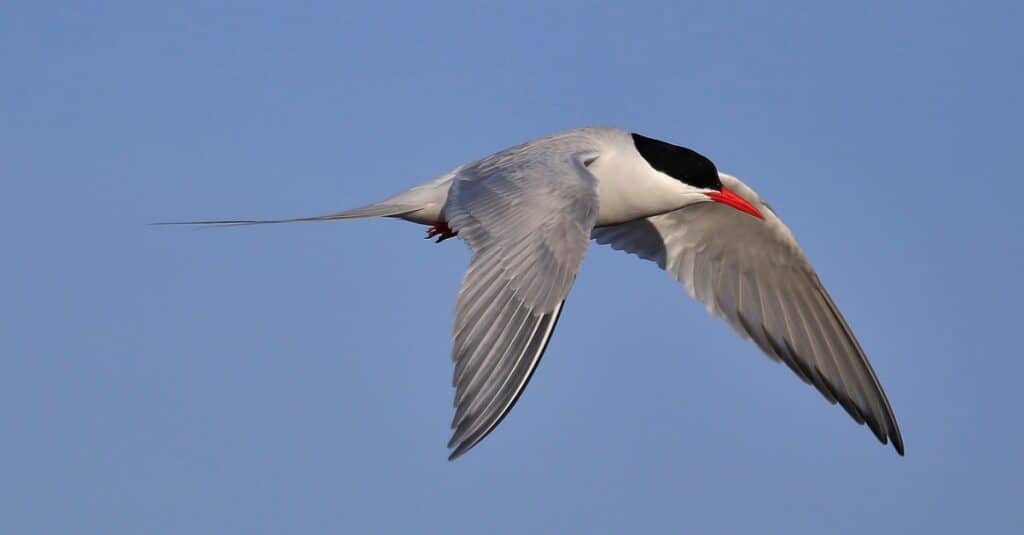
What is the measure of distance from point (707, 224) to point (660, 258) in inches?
16.2

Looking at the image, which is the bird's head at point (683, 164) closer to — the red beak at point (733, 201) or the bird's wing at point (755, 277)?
the red beak at point (733, 201)

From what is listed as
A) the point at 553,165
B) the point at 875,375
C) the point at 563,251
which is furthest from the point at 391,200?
the point at 875,375

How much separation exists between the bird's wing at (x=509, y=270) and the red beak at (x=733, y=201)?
146cm

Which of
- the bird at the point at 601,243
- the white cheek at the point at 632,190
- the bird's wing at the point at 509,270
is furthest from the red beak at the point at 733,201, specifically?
the bird's wing at the point at 509,270

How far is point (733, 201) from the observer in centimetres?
945

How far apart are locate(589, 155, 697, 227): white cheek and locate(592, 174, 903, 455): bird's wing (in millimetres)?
575

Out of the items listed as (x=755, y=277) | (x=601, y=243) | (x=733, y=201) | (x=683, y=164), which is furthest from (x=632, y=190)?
(x=755, y=277)

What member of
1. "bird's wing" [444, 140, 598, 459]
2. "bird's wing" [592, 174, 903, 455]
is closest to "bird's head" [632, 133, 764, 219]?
"bird's wing" [592, 174, 903, 455]

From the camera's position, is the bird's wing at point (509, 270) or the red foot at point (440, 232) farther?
the red foot at point (440, 232)

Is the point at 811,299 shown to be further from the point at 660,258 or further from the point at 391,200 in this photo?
the point at 391,200

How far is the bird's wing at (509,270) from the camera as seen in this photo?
645 centimetres

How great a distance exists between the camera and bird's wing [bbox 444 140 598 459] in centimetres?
645

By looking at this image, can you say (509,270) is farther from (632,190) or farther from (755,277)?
(755,277)

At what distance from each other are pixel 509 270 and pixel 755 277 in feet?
11.7
